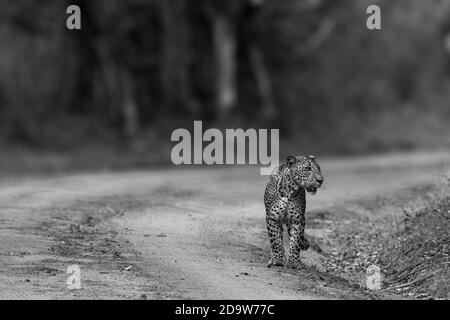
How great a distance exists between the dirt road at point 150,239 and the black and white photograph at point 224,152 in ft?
0.17

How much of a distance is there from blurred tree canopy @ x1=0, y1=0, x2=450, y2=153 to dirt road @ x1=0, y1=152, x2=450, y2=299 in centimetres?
892

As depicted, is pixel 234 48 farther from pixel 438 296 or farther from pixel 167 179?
pixel 438 296

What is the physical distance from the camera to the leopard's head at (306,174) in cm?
1262

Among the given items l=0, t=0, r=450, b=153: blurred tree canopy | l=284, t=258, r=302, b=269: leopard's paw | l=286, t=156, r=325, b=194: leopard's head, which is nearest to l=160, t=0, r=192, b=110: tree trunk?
l=0, t=0, r=450, b=153: blurred tree canopy

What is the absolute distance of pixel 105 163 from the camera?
28828 millimetres

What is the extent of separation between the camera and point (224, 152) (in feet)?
103

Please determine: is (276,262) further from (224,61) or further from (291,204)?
(224,61)

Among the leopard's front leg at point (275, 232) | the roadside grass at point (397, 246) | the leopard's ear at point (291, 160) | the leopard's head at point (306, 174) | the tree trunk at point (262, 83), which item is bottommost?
the roadside grass at point (397, 246)

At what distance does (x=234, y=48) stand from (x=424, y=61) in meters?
16.5

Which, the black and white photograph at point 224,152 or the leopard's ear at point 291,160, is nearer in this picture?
the black and white photograph at point 224,152

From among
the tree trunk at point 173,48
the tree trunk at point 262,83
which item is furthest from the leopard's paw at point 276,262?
the tree trunk at point 262,83

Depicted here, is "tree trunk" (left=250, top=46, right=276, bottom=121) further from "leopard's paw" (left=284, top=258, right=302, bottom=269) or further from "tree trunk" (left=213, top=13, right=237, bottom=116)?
"leopard's paw" (left=284, top=258, right=302, bottom=269)

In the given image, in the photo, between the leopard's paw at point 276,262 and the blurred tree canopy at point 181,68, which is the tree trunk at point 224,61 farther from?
the leopard's paw at point 276,262

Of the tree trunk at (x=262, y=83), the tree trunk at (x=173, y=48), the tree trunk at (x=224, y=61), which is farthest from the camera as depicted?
the tree trunk at (x=262, y=83)
